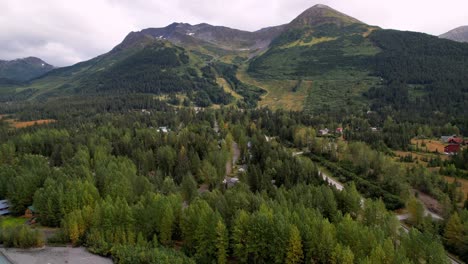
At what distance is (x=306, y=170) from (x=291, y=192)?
20.9 metres

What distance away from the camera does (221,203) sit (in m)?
56.3

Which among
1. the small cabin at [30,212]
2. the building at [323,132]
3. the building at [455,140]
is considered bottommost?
the small cabin at [30,212]

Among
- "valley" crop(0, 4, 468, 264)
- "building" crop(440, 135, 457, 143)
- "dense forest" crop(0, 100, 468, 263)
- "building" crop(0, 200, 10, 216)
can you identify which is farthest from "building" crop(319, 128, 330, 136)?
"building" crop(0, 200, 10, 216)

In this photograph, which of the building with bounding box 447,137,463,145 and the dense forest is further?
the building with bounding box 447,137,463,145

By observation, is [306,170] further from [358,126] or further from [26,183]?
[358,126]

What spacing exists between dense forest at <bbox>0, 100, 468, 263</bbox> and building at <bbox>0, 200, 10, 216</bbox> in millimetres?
2369

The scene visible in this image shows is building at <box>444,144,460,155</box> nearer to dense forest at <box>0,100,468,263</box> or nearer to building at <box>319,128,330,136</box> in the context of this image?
dense forest at <box>0,100,468,263</box>

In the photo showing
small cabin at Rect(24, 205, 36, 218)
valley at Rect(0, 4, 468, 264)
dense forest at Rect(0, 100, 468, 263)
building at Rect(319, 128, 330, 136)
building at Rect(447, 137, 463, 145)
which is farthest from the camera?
building at Rect(319, 128, 330, 136)

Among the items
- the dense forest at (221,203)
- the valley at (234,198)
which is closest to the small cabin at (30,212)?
the valley at (234,198)

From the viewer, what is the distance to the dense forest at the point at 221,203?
45.4 m

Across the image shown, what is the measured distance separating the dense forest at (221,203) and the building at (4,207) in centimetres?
237

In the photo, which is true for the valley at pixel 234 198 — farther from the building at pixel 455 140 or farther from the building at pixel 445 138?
the building at pixel 445 138

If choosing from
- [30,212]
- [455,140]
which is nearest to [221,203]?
[30,212]

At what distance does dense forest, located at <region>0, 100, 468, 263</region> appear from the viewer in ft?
149
